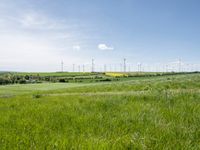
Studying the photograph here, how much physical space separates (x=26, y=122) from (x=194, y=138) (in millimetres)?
3995

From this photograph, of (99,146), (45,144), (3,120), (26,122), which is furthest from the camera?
(3,120)

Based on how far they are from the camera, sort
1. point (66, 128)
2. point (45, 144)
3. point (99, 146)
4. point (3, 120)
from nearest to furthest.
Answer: point (99, 146)
point (45, 144)
point (66, 128)
point (3, 120)

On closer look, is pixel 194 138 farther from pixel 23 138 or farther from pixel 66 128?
pixel 23 138

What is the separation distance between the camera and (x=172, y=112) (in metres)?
7.80

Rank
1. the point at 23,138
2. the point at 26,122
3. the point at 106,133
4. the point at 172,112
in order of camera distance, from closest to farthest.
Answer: the point at 23,138 → the point at 106,133 → the point at 26,122 → the point at 172,112

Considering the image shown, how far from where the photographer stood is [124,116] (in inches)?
287

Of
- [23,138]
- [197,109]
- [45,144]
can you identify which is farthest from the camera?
[197,109]

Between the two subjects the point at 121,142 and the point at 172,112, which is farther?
the point at 172,112

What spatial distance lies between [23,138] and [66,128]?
3.82 feet

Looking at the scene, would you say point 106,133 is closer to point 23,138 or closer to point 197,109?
point 23,138

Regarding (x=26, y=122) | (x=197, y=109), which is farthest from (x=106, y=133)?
(x=197, y=109)

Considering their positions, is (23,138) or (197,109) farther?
(197,109)

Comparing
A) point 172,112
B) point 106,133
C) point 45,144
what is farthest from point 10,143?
point 172,112

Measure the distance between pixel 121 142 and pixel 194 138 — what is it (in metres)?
1.58
